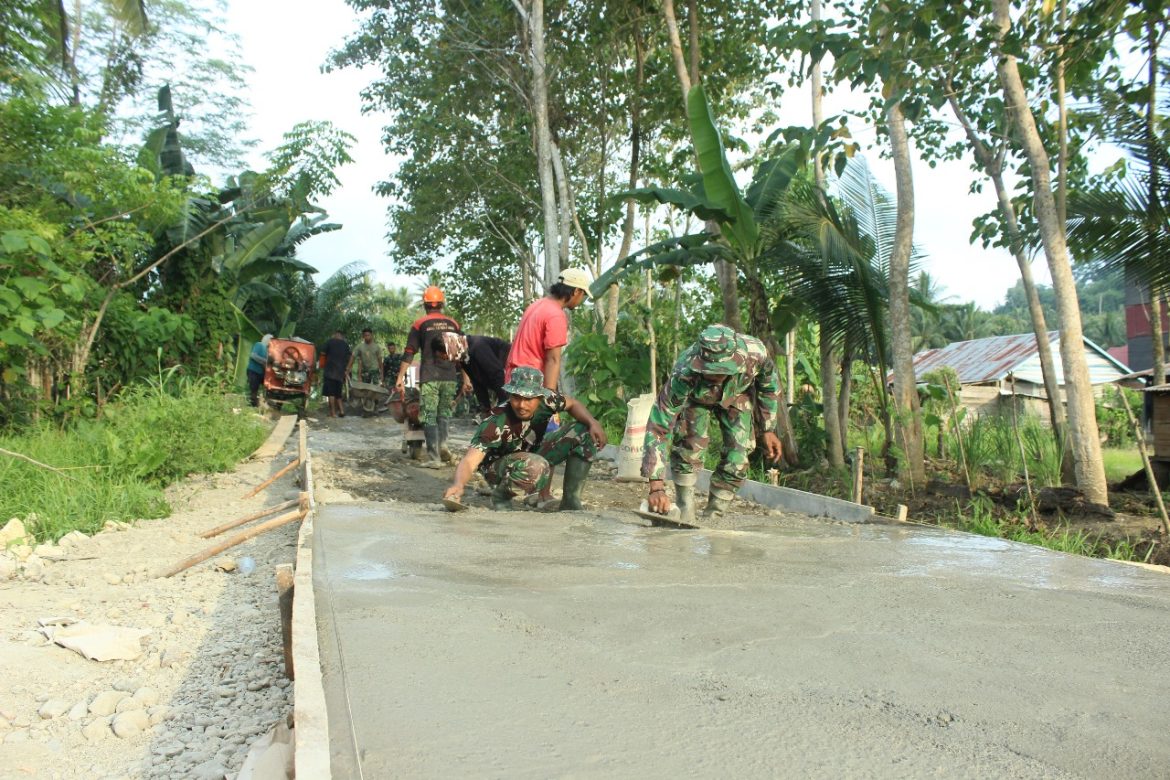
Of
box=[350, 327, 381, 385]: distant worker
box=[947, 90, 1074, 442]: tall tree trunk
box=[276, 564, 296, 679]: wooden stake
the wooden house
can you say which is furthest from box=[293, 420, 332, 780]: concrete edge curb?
the wooden house

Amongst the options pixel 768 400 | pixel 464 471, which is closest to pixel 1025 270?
pixel 768 400

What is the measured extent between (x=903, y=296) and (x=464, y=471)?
4807mm

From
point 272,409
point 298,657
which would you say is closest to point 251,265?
point 272,409

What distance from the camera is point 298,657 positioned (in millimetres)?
2627

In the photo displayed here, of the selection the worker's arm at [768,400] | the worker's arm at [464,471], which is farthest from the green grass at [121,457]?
the worker's arm at [768,400]

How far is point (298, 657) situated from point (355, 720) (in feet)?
1.29

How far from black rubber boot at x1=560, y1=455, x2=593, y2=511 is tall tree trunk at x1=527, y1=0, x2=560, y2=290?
859 centimetres

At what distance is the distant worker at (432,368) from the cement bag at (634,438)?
196cm

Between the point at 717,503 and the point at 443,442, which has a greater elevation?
the point at 443,442

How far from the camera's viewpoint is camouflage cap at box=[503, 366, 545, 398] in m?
6.04

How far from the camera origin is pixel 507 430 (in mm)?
6254

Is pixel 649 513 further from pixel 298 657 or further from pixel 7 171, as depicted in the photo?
pixel 7 171

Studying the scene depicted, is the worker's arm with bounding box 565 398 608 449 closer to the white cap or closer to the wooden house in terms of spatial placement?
the white cap

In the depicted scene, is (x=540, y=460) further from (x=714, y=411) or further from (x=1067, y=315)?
(x=1067, y=315)
